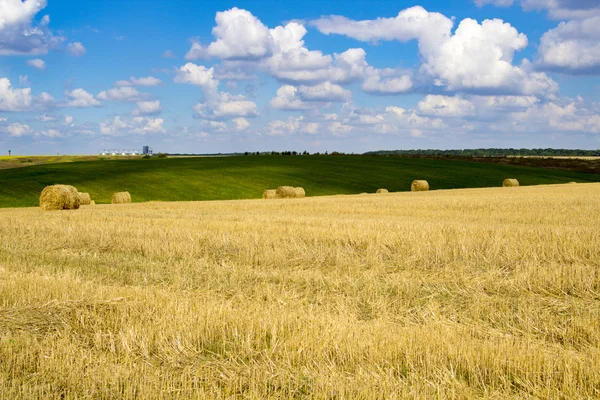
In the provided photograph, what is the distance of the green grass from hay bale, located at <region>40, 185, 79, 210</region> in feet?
43.0

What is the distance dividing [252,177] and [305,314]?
5350 centimetres

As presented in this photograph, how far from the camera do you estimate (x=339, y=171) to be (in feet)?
231

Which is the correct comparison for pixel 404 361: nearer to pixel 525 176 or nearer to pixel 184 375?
pixel 184 375

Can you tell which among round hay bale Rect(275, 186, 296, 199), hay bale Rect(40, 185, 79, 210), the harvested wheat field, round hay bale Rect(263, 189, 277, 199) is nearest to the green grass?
round hay bale Rect(263, 189, 277, 199)

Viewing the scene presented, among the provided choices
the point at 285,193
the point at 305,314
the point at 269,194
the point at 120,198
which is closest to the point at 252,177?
the point at 269,194

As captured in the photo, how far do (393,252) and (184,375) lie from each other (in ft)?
26.0

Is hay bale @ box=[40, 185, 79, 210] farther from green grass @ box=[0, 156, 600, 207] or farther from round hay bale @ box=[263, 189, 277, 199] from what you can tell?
round hay bale @ box=[263, 189, 277, 199]

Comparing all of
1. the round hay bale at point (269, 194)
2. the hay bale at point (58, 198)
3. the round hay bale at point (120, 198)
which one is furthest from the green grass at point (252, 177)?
the hay bale at point (58, 198)

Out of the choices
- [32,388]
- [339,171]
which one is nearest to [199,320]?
[32,388]

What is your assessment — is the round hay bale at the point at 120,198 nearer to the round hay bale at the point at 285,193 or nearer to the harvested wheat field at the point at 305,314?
the round hay bale at the point at 285,193

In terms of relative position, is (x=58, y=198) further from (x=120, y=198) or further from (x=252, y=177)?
(x=252, y=177)

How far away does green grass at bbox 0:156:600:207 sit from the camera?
47406mm

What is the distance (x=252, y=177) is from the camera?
198ft

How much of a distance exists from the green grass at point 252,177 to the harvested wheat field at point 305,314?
31.6 meters
